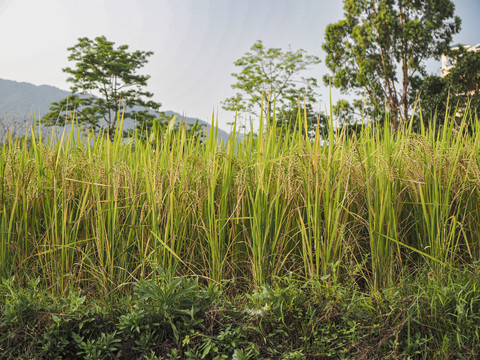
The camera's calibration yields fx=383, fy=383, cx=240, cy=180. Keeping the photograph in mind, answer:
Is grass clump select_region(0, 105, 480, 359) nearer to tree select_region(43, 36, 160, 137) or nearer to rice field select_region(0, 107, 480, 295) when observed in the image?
rice field select_region(0, 107, 480, 295)

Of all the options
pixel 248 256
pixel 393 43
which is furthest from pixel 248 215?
pixel 393 43

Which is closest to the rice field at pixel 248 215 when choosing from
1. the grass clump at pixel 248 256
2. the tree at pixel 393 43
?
the grass clump at pixel 248 256

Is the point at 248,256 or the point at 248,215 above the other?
the point at 248,215

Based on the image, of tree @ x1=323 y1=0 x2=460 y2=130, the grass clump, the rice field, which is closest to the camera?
the grass clump

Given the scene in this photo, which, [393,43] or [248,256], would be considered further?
[393,43]

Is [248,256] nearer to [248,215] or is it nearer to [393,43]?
[248,215]

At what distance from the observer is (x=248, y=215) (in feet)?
8.08

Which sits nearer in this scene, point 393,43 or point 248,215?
point 248,215

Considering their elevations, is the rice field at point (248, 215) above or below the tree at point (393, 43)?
below

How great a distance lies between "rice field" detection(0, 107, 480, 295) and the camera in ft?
7.21

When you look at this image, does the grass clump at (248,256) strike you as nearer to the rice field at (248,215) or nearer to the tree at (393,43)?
the rice field at (248,215)

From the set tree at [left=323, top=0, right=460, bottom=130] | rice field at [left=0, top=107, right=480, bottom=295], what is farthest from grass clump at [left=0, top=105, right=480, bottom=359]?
tree at [left=323, top=0, right=460, bottom=130]

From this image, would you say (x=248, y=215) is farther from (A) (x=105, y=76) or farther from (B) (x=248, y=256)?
(A) (x=105, y=76)

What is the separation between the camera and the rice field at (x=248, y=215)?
7.21 feet
